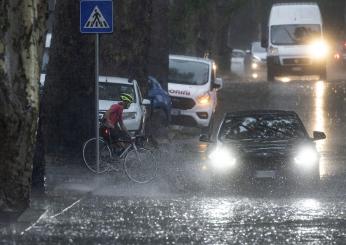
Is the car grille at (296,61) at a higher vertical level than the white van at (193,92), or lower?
lower

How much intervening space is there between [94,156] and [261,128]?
10.6 ft

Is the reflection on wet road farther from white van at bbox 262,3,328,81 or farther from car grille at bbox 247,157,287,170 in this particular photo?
white van at bbox 262,3,328,81

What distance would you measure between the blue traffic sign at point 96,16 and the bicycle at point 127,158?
1946mm

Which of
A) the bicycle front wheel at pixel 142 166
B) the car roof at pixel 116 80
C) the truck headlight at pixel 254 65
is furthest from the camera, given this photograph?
the truck headlight at pixel 254 65

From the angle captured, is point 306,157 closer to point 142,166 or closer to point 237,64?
point 142,166

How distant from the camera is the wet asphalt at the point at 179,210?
45.9 feet

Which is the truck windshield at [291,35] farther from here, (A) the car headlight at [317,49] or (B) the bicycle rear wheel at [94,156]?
(B) the bicycle rear wheel at [94,156]

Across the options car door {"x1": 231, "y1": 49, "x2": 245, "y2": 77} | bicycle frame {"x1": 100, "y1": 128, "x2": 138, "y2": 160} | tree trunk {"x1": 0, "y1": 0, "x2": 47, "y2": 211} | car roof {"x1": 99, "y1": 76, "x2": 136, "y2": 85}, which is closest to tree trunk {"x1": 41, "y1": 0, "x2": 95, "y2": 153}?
bicycle frame {"x1": 100, "y1": 128, "x2": 138, "y2": 160}

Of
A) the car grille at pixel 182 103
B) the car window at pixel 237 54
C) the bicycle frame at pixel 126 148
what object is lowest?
the car window at pixel 237 54

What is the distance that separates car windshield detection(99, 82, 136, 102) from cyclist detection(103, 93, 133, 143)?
4.25 metres

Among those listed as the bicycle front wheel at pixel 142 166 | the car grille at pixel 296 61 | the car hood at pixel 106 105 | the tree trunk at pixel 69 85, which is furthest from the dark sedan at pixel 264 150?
the car grille at pixel 296 61

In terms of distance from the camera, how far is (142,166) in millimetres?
21266

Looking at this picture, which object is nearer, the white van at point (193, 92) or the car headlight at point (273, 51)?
the white van at point (193, 92)

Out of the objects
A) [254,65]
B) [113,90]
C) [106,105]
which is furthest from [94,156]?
[254,65]
